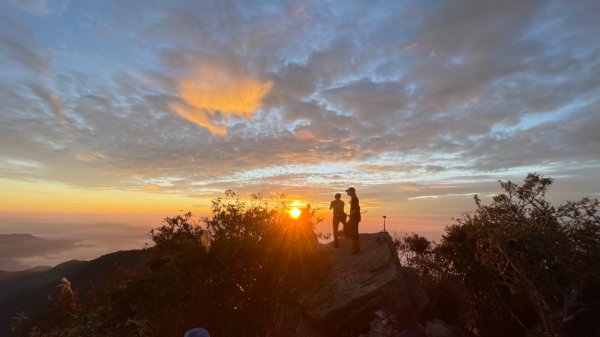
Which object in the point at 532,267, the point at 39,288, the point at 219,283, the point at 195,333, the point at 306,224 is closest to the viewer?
the point at 195,333

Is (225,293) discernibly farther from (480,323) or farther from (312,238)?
(480,323)

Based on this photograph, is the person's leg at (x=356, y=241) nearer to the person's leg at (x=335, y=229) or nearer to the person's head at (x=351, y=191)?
the person's leg at (x=335, y=229)

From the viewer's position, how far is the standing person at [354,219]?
58.0 feet

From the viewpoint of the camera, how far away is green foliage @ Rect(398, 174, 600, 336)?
12.8m

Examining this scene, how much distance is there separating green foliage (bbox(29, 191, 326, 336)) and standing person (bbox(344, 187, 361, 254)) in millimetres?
2199

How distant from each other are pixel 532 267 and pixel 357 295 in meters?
7.45

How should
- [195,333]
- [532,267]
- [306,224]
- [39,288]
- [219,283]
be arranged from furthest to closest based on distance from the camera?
[39,288], [306,224], [219,283], [532,267], [195,333]

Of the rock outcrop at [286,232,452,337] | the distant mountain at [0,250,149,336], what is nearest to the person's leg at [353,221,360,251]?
the rock outcrop at [286,232,452,337]

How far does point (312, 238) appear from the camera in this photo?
20.0 metres

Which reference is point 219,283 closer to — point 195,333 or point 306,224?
point 306,224

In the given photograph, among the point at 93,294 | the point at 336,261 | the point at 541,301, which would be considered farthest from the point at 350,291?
the point at 93,294

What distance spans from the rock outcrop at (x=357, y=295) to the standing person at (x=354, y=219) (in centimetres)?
61

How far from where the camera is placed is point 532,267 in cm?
1422

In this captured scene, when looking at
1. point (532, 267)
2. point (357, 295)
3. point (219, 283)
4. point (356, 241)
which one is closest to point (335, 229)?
point (356, 241)
